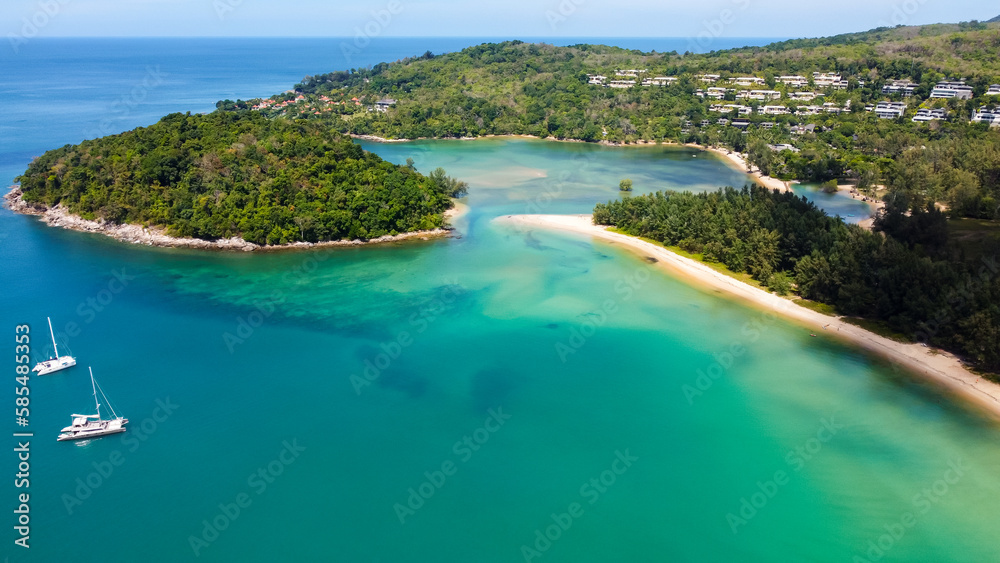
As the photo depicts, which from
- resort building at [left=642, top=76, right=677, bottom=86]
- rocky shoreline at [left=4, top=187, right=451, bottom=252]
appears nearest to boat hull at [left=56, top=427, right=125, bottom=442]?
rocky shoreline at [left=4, top=187, right=451, bottom=252]

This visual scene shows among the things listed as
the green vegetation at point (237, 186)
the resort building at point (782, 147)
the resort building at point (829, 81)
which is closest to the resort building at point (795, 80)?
the resort building at point (829, 81)

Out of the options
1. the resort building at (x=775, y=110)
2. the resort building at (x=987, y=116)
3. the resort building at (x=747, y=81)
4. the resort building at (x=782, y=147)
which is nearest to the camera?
the resort building at (x=987, y=116)

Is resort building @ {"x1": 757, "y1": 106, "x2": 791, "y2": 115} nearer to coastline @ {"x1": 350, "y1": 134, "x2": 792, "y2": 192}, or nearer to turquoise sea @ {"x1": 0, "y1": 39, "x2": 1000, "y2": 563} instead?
coastline @ {"x1": 350, "y1": 134, "x2": 792, "y2": 192}

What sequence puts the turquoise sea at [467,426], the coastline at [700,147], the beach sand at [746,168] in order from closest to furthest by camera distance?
the turquoise sea at [467,426], the beach sand at [746,168], the coastline at [700,147]

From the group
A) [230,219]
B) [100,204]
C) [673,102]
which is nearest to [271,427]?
[230,219]

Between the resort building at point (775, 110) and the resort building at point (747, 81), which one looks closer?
the resort building at point (775, 110)

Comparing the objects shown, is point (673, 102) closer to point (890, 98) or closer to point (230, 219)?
point (890, 98)

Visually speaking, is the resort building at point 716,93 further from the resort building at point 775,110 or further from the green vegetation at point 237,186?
the green vegetation at point 237,186
